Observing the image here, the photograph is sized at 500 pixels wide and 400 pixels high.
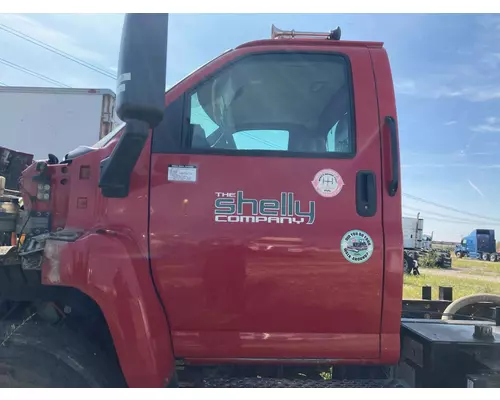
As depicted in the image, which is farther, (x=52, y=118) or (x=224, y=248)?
(x=52, y=118)

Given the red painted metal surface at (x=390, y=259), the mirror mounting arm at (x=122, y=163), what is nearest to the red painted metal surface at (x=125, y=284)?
the mirror mounting arm at (x=122, y=163)

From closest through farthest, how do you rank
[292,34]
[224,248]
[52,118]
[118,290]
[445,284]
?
1. [118,290]
2. [224,248]
3. [292,34]
4. [52,118]
5. [445,284]

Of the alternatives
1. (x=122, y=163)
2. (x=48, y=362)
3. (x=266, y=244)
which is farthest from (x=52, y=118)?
(x=266, y=244)

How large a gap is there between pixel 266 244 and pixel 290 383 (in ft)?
2.77

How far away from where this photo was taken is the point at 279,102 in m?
2.50

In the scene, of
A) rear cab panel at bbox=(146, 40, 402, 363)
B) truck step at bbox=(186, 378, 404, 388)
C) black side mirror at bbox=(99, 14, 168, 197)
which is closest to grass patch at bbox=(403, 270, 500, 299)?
truck step at bbox=(186, 378, 404, 388)

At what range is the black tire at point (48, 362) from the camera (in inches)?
85.0

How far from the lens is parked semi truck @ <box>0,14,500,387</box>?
7.16 ft

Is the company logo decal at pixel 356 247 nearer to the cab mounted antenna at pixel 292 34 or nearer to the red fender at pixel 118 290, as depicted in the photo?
the red fender at pixel 118 290

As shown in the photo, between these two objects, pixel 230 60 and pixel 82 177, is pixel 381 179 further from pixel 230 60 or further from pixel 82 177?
pixel 82 177

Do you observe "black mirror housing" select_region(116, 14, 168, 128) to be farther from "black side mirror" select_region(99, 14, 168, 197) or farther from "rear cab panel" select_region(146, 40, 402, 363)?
"rear cab panel" select_region(146, 40, 402, 363)

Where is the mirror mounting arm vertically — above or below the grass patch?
above

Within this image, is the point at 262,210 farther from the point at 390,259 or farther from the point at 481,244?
the point at 481,244

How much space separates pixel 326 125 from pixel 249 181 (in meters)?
0.60
